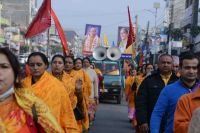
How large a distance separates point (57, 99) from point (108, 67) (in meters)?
19.1

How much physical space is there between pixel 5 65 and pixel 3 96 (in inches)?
7.0

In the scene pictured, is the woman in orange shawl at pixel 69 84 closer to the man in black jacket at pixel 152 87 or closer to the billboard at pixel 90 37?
the man in black jacket at pixel 152 87

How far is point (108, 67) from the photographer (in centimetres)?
2422

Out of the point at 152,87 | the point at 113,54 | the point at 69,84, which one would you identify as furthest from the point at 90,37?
the point at 152,87

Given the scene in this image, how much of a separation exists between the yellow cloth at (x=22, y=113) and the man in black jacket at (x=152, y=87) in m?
3.63

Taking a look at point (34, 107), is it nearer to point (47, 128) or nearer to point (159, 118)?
point (47, 128)

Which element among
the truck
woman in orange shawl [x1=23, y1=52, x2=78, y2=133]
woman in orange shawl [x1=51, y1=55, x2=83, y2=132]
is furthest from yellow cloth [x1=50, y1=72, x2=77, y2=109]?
the truck

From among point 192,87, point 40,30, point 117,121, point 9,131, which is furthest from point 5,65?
point 117,121

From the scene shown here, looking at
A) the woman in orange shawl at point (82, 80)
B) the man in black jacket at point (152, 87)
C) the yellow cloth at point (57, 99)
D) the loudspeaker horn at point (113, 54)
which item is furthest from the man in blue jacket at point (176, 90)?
the loudspeaker horn at point (113, 54)

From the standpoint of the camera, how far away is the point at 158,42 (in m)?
62.5

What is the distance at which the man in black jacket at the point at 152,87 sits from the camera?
6777 mm

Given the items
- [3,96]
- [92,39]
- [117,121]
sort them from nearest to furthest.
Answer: [3,96] < [117,121] < [92,39]

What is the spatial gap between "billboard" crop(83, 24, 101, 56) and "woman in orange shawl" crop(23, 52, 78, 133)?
35.3m

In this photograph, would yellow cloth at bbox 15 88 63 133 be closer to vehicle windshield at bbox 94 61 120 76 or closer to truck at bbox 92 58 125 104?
truck at bbox 92 58 125 104
